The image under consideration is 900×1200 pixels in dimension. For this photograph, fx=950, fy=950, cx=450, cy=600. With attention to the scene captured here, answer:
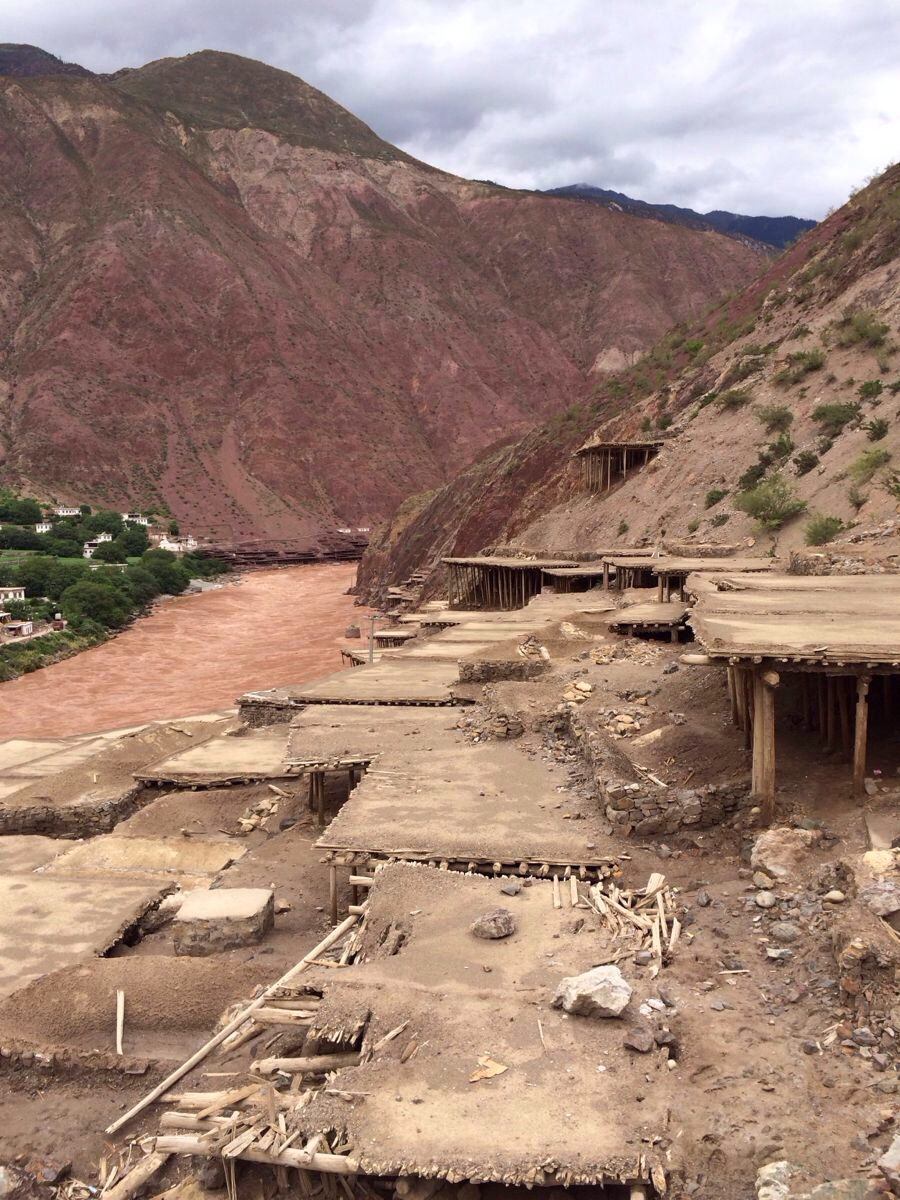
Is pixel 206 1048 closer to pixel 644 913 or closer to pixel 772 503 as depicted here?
pixel 644 913

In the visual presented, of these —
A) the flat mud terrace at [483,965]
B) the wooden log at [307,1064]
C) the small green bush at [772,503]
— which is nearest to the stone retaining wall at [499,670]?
the flat mud terrace at [483,965]

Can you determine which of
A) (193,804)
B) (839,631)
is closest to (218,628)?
(193,804)

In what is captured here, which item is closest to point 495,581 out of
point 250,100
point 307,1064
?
point 307,1064

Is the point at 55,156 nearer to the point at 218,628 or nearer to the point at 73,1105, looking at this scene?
the point at 218,628

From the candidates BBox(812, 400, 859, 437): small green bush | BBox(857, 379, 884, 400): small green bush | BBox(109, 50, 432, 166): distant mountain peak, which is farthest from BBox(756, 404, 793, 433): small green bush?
BBox(109, 50, 432, 166): distant mountain peak

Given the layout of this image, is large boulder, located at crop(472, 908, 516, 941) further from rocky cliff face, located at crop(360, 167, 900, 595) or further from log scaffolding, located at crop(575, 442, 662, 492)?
log scaffolding, located at crop(575, 442, 662, 492)

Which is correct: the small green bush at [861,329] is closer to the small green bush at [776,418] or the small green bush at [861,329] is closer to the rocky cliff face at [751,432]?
the rocky cliff face at [751,432]
